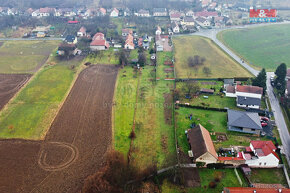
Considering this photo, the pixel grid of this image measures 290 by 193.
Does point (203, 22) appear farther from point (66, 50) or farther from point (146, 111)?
point (146, 111)

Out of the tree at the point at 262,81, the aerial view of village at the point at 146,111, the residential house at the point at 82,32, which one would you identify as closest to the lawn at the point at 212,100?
the aerial view of village at the point at 146,111

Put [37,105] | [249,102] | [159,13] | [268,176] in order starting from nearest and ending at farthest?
1. [268,176]
2. [249,102]
3. [37,105]
4. [159,13]

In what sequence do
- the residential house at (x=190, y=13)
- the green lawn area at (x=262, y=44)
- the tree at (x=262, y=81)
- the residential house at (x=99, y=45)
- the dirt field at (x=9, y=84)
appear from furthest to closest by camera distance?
the residential house at (x=190, y=13) → the residential house at (x=99, y=45) → the green lawn area at (x=262, y=44) → the dirt field at (x=9, y=84) → the tree at (x=262, y=81)

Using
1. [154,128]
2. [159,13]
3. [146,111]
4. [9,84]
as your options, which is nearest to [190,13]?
[159,13]

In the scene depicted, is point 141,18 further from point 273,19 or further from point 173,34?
point 273,19

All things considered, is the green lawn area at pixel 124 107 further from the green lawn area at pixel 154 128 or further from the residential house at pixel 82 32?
the residential house at pixel 82 32

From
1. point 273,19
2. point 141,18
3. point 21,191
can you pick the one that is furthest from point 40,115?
point 273,19
